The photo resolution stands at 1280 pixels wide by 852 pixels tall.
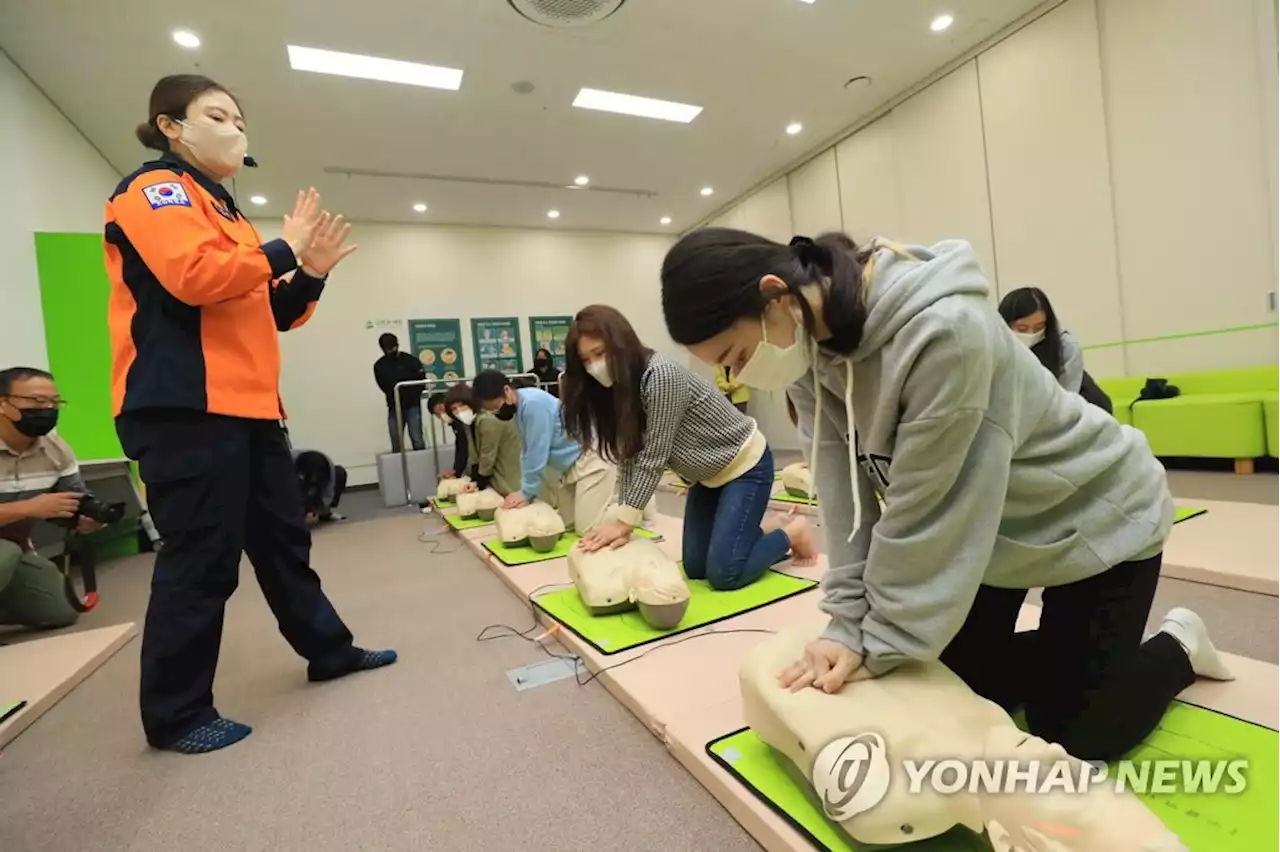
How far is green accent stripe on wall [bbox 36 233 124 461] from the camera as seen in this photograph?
3.87 meters

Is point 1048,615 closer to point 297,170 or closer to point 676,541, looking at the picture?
point 676,541

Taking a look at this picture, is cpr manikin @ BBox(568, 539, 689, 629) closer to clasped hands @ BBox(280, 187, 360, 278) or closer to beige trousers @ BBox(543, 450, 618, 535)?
beige trousers @ BBox(543, 450, 618, 535)

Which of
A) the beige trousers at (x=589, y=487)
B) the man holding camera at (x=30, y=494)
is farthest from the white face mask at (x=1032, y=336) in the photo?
the man holding camera at (x=30, y=494)

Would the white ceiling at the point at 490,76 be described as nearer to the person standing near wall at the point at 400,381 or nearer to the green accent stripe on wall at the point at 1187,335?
the person standing near wall at the point at 400,381

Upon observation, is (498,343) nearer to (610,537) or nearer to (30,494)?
(30,494)

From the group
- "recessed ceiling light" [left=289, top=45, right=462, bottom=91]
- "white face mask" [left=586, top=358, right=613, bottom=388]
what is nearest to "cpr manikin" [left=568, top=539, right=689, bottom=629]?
"white face mask" [left=586, top=358, right=613, bottom=388]

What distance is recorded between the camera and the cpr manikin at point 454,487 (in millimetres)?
4242

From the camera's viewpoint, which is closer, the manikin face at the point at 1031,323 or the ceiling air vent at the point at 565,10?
the manikin face at the point at 1031,323

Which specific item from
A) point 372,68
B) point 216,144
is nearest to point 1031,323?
point 216,144

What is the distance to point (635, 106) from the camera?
519cm

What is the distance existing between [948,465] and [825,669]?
0.36 metres

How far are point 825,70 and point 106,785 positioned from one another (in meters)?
5.63

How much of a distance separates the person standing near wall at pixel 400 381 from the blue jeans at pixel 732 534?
194 inches

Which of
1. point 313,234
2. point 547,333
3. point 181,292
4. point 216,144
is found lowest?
point 181,292
